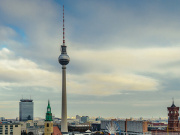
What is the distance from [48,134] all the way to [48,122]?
7939mm

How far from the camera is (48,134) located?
603 feet

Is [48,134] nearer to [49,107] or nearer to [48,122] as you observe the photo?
[48,122]

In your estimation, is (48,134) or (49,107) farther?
(49,107)

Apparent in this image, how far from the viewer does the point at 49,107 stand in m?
198

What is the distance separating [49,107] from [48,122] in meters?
12.2

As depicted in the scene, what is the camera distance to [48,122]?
188625mm

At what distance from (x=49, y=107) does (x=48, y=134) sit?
2000 centimetres

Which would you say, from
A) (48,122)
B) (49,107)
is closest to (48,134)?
(48,122)

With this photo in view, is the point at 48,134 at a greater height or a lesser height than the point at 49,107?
lesser
